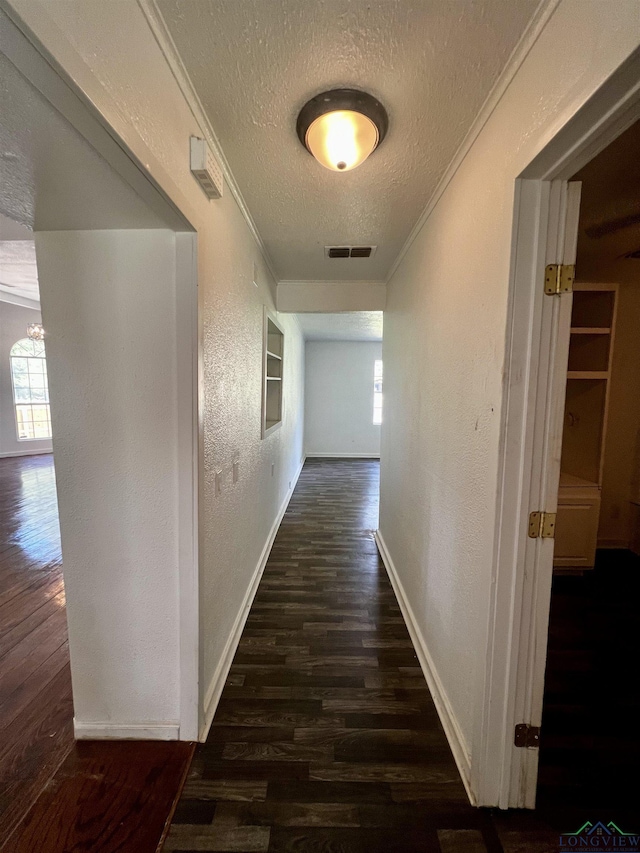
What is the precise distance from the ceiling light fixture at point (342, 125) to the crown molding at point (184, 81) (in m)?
0.35

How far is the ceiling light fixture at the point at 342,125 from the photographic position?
112cm

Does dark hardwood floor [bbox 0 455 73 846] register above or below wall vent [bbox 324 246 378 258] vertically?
below

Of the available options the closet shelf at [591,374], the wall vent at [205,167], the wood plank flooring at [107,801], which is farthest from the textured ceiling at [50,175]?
the closet shelf at [591,374]

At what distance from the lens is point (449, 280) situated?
1.52 m

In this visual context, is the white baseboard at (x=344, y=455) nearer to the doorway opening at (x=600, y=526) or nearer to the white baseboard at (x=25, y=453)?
the doorway opening at (x=600, y=526)

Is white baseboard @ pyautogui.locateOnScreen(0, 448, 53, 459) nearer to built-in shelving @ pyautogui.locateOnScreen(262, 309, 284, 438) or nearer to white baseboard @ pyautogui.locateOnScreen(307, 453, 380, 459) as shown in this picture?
white baseboard @ pyautogui.locateOnScreen(307, 453, 380, 459)

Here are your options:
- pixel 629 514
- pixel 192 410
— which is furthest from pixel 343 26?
pixel 629 514

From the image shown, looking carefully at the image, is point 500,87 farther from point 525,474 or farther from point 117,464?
point 117,464

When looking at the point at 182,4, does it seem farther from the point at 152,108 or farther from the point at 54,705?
the point at 54,705

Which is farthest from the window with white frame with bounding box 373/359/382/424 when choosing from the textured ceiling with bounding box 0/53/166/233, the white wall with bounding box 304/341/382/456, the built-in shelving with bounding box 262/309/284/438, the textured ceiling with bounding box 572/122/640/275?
the textured ceiling with bounding box 0/53/166/233

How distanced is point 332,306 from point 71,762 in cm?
323

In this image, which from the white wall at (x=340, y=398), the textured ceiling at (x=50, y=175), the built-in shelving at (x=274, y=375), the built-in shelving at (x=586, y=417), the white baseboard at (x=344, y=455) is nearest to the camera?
the textured ceiling at (x=50, y=175)

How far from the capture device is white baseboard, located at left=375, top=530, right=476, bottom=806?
4.11 ft

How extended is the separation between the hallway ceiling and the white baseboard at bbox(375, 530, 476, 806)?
2337 mm
